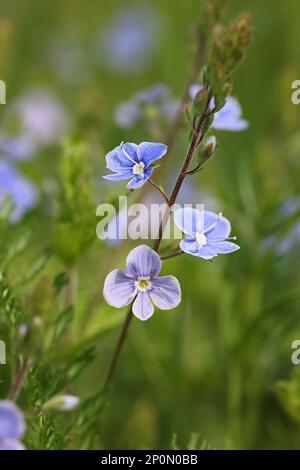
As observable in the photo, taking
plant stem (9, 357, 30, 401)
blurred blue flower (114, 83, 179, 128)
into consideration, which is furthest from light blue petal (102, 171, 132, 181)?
blurred blue flower (114, 83, 179, 128)

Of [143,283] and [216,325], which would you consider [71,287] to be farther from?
[216,325]

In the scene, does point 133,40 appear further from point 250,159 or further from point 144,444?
point 144,444

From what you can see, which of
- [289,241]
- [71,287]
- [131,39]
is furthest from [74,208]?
[131,39]

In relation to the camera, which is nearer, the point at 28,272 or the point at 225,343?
the point at 28,272

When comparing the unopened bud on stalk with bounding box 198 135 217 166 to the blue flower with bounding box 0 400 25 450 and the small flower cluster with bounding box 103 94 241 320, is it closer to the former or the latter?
the small flower cluster with bounding box 103 94 241 320

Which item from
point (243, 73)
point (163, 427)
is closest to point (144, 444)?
point (163, 427)
